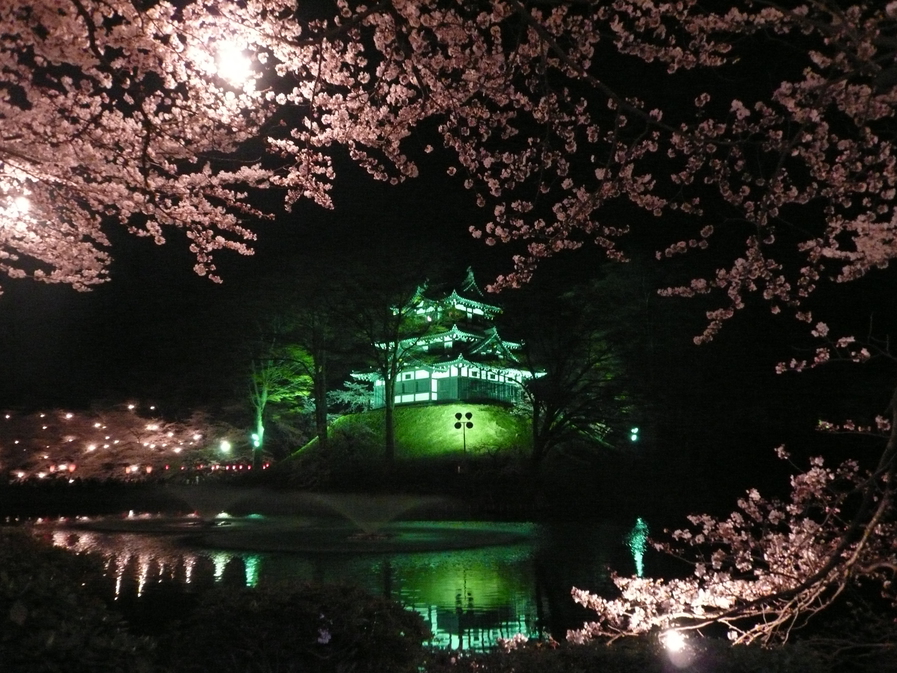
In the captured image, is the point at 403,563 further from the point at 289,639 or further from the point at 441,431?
the point at 441,431

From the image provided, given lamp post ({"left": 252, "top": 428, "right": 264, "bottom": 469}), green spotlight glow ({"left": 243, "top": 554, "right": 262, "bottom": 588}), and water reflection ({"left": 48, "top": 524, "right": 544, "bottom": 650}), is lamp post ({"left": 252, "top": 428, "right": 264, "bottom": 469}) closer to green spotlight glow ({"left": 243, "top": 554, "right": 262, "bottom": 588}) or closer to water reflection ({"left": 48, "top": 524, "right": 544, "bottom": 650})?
water reflection ({"left": 48, "top": 524, "right": 544, "bottom": 650})

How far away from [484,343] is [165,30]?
4212 cm

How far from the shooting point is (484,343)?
49.3 meters

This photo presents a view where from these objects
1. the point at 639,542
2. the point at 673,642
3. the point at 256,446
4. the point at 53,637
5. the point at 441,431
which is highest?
the point at 441,431

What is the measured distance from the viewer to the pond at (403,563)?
12453 millimetres

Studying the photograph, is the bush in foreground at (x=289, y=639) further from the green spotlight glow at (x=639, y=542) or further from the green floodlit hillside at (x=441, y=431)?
the green floodlit hillside at (x=441, y=431)

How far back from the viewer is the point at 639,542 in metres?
22.9

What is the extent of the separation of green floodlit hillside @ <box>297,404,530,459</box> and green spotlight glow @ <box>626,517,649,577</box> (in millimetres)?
14601

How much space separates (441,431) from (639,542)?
2436cm

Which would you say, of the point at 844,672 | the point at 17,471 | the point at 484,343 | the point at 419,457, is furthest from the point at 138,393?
the point at 844,672

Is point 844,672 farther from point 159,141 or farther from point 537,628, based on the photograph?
point 159,141

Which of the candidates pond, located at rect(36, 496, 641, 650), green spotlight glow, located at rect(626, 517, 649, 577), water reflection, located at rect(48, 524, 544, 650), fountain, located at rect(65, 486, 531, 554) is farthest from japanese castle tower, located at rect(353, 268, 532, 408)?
water reflection, located at rect(48, 524, 544, 650)

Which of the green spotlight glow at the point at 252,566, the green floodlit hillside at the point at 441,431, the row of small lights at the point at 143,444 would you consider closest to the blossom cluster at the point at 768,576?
the green spotlight glow at the point at 252,566

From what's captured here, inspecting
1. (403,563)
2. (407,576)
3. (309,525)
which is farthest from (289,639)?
(309,525)
